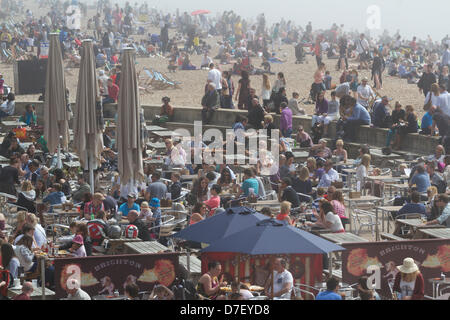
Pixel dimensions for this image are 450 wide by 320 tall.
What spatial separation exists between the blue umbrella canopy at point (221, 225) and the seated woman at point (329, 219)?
4.86ft

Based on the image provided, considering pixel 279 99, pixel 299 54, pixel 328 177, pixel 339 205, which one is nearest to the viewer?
pixel 339 205

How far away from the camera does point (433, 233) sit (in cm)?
1352

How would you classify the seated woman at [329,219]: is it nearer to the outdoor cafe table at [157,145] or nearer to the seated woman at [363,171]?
the seated woman at [363,171]

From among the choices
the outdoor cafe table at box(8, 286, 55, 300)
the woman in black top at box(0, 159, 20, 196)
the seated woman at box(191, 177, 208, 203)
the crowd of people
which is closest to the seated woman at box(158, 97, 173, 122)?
the crowd of people

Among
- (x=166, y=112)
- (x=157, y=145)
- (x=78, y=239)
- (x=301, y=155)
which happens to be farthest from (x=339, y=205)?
(x=166, y=112)

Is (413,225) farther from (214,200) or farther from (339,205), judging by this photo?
(214,200)

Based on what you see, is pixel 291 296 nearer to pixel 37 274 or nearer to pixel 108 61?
pixel 37 274

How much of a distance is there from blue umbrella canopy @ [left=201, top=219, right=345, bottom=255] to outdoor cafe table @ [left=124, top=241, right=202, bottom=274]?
0.85 meters

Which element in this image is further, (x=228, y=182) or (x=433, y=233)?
(x=228, y=182)

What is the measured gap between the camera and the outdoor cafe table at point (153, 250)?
503 inches

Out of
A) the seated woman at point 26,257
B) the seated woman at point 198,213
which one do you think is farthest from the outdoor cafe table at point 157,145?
the seated woman at point 26,257

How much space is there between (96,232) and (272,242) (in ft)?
10.00

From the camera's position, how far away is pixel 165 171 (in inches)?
766
